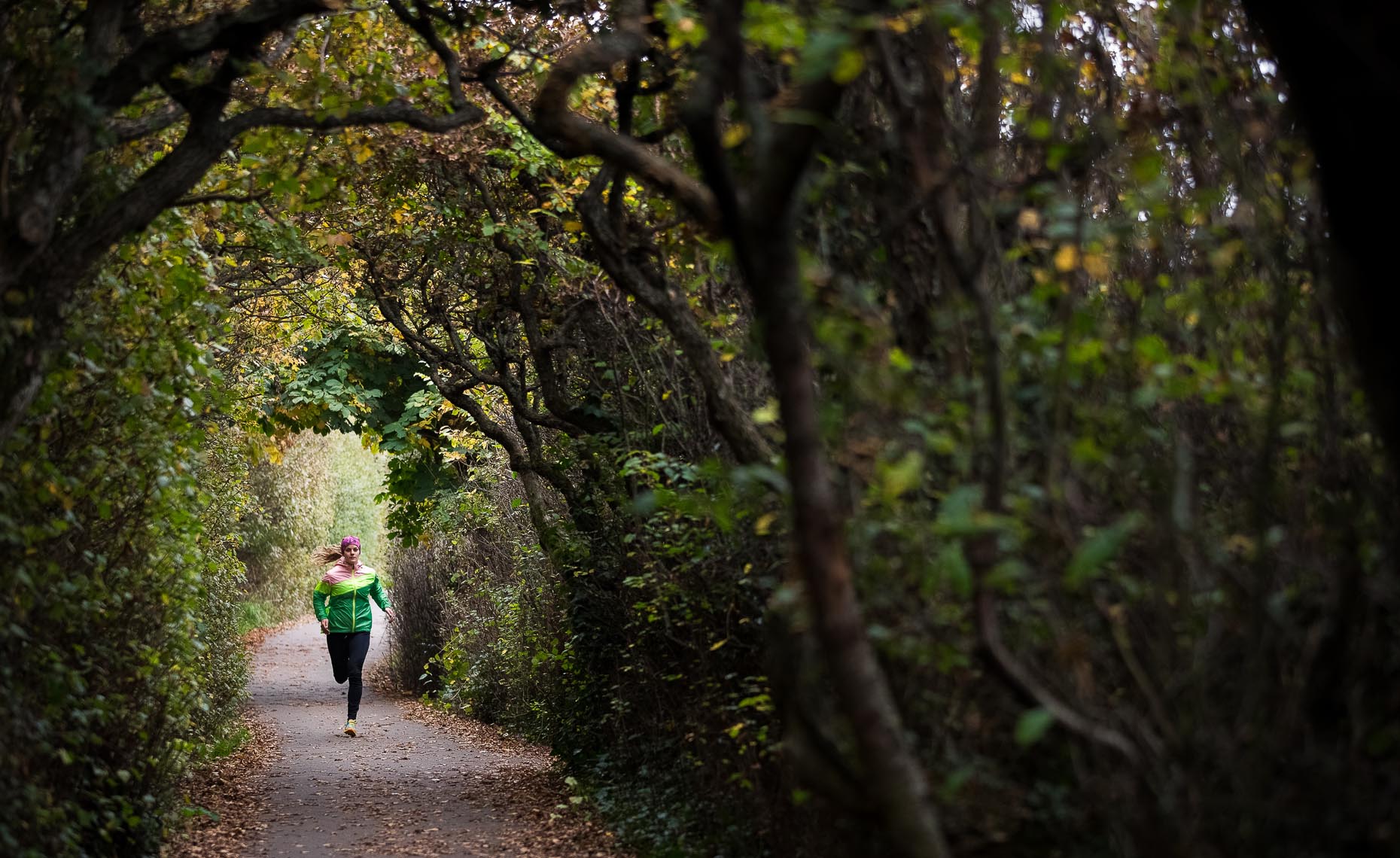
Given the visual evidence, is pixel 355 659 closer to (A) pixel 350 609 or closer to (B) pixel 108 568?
(A) pixel 350 609

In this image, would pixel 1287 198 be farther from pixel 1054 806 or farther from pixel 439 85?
pixel 439 85

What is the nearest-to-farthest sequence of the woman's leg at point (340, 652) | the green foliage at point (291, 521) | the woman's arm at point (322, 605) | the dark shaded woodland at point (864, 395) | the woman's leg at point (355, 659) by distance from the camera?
the dark shaded woodland at point (864, 395) → the woman's arm at point (322, 605) → the woman's leg at point (355, 659) → the woman's leg at point (340, 652) → the green foliage at point (291, 521)

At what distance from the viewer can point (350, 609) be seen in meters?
13.9

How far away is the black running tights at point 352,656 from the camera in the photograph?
14.0 m

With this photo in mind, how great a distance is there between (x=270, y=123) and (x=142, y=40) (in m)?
0.66

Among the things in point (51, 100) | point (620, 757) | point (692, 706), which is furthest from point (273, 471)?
point (51, 100)

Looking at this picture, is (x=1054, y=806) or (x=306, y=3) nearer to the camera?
(x=1054, y=806)

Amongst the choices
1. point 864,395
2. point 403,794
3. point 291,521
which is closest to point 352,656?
point 403,794

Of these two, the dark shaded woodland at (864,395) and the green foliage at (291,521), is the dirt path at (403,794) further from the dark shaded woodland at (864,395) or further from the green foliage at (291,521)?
the green foliage at (291,521)

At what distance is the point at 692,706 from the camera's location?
799 centimetres

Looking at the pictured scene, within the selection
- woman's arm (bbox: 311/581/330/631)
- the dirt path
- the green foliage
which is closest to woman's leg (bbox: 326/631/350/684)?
woman's arm (bbox: 311/581/330/631)

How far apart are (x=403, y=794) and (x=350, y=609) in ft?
12.6

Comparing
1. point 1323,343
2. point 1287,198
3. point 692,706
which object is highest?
point 1287,198

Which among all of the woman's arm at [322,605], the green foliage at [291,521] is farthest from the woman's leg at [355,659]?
the green foliage at [291,521]
